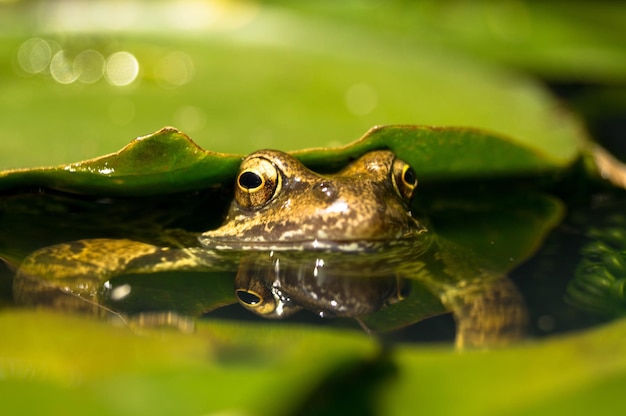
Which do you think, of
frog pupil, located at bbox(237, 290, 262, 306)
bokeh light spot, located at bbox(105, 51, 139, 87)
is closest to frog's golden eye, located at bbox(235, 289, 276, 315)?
frog pupil, located at bbox(237, 290, 262, 306)

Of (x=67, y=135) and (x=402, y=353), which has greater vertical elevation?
(x=67, y=135)

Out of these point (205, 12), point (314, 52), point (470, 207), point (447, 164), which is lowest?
point (470, 207)

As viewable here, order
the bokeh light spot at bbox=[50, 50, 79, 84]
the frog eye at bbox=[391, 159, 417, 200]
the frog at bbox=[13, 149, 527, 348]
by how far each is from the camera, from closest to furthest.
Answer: the frog at bbox=[13, 149, 527, 348] < the frog eye at bbox=[391, 159, 417, 200] < the bokeh light spot at bbox=[50, 50, 79, 84]

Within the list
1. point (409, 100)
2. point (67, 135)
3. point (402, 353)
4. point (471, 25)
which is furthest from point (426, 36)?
point (402, 353)

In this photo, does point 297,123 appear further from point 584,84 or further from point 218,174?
point 584,84

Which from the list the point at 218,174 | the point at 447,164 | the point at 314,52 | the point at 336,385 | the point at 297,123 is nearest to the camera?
the point at 336,385

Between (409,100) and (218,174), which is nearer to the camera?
(218,174)

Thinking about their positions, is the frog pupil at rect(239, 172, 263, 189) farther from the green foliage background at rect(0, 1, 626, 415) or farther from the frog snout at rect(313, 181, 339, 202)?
the green foliage background at rect(0, 1, 626, 415)
